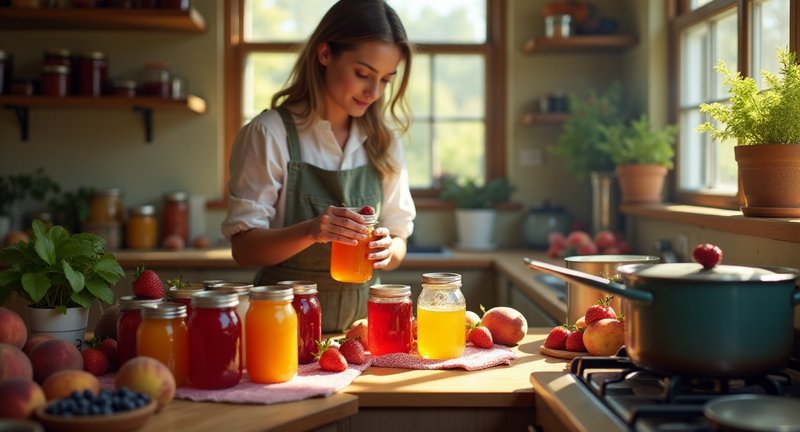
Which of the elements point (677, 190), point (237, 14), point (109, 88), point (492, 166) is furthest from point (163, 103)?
point (677, 190)

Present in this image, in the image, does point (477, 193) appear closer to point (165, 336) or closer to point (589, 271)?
point (589, 271)

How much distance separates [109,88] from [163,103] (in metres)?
0.38

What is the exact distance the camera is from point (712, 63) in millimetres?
3381

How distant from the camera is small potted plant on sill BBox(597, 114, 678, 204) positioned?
349 centimetres

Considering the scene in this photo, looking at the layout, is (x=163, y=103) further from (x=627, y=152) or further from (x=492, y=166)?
(x=627, y=152)

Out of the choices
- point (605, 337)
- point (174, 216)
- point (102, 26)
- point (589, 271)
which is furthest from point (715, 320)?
point (102, 26)

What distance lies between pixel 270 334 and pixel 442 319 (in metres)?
0.36

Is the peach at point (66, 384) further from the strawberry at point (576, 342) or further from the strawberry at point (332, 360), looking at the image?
the strawberry at point (576, 342)

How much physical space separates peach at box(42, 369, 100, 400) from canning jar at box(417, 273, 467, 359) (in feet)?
2.10

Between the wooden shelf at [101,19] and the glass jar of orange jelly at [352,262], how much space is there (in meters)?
2.62

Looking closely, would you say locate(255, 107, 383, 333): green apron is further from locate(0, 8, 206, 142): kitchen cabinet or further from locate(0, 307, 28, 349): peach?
locate(0, 8, 206, 142): kitchen cabinet

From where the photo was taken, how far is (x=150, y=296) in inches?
65.9

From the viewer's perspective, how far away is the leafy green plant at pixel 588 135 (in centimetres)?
387

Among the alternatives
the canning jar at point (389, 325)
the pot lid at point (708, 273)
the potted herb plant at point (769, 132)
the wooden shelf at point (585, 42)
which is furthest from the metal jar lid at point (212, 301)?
the wooden shelf at point (585, 42)
